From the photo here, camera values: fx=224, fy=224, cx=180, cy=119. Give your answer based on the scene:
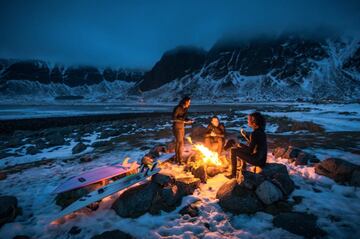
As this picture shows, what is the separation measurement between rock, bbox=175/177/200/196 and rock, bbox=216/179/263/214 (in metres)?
0.92

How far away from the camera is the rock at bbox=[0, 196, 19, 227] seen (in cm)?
537

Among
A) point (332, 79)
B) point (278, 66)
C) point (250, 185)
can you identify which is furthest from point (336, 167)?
point (278, 66)

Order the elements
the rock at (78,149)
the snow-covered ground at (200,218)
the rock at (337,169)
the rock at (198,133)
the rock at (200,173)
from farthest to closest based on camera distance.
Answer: the rock at (198,133)
the rock at (78,149)
the rock at (200,173)
the rock at (337,169)
the snow-covered ground at (200,218)

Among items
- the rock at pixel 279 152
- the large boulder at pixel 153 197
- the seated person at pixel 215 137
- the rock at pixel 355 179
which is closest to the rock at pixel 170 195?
the large boulder at pixel 153 197

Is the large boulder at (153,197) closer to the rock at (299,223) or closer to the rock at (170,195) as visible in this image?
the rock at (170,195)

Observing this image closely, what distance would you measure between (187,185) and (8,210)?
4.55m

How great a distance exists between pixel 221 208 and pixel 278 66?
155 metres

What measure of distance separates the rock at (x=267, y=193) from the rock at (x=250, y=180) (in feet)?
0.35

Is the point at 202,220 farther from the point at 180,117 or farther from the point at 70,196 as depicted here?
the point at 180,117

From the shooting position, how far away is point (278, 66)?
14350cm

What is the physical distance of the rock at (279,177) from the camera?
6.06 meters

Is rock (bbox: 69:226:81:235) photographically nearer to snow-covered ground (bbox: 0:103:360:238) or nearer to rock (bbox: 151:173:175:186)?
snow-covered ground (bbox: 0:103:360:238)

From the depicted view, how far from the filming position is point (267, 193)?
5641 mm

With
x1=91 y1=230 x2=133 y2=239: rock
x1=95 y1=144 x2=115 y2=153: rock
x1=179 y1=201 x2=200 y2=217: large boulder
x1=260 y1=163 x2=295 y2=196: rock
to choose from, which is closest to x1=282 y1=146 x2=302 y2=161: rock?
x1=260 y1=163 x2=295 y2=196: rock
